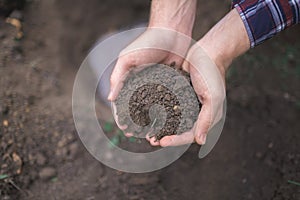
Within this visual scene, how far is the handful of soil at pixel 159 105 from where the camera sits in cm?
129

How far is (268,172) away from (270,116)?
0.82ft

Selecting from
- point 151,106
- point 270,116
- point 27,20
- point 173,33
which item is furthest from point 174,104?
point 27,20

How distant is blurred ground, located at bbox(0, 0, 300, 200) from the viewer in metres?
1.57

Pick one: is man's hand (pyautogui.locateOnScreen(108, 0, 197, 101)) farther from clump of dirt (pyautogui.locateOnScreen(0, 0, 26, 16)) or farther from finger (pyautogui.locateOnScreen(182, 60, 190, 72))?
clump of dirt (pyautogui.locateOnScreen(0, 0, 26, 16))

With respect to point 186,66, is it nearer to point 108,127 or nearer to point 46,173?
point 108,127

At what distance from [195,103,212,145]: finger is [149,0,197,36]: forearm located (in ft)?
1.24

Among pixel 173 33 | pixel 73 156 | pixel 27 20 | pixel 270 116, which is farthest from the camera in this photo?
pixel 27 20

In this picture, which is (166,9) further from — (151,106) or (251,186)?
(251,186)

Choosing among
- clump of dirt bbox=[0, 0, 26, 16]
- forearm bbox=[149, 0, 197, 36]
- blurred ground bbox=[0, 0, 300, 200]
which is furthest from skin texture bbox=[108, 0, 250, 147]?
clump of dirt bbox=[0, 0, 26, 16]

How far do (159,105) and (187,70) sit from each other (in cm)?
19

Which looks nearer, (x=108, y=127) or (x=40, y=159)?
(x=40, y=159)

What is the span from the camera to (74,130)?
1675 millimetres

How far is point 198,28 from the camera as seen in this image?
1965mm

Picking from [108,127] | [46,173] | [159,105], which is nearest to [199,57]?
[159,105]
